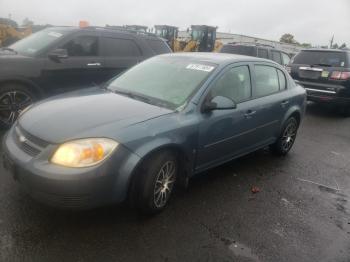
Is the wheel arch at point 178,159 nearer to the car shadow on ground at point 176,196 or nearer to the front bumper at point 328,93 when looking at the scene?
the car shadow on ground at point 176,196

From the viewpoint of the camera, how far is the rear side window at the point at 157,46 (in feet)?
Result: 23.8

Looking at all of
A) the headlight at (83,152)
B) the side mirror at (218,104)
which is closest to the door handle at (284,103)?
the side mirror at (218,104)

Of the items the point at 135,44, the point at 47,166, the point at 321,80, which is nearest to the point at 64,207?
the point at 47,166

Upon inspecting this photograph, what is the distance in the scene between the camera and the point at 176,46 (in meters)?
17.4

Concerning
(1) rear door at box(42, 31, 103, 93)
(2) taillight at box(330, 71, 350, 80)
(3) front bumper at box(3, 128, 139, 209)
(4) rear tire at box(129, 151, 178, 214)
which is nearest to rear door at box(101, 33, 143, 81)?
(1) rear door at box(42, 31, 103, 93)

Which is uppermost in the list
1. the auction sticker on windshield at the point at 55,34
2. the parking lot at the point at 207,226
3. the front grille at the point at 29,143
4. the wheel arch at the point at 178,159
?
the auction sticker on windshield at the point at 55,34

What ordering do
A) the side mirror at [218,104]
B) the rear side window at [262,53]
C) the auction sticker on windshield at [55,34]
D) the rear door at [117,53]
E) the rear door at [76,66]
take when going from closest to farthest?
1. the side mirror at [218,104]
2. the rear door at [76,66]
3. the auction sticker on windshield at [55,34]
4. the rear door at [117,53]
5. the rear side window at [262,53]

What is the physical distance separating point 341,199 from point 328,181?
0.57 meters

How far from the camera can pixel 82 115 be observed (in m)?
3.22

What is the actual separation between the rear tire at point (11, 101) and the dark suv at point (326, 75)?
22.7 ft

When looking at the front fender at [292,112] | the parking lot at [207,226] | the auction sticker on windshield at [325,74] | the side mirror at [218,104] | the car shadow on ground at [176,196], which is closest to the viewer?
the parking lot at [207,226]

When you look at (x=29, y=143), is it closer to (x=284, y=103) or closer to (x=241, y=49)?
(x=284, y=103)

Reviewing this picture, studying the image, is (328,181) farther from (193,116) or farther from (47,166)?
(47,166)

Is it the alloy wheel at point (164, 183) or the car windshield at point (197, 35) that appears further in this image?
the car windshield at point (197, 35)
